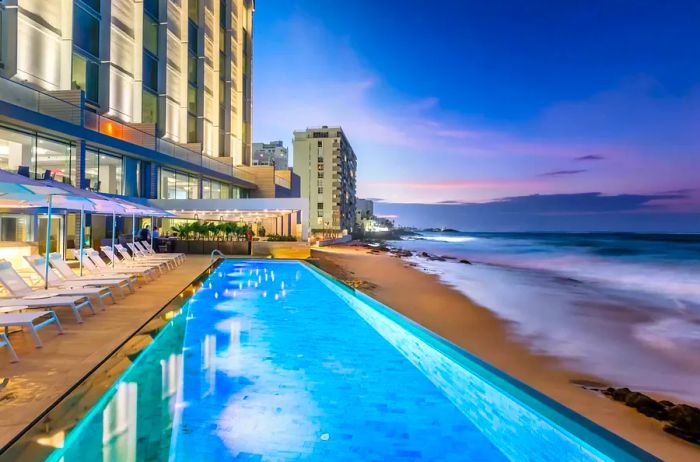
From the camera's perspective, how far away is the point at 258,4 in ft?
210

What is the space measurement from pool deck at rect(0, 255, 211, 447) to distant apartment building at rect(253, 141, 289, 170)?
118959 millimetres

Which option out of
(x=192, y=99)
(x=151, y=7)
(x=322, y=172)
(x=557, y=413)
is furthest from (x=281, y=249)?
(x=322, y=172)

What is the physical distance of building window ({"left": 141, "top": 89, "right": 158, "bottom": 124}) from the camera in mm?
25781

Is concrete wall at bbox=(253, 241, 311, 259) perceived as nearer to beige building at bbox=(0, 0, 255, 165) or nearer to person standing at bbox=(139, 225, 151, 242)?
person standing at bbox=(139, 225, 151, 242)

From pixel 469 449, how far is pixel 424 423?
0.53m

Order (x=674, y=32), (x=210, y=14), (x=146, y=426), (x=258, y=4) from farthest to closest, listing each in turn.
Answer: (x=258, y=4)
(x=674, y=32)
(x=210, y=14)
(x=146, y=426)

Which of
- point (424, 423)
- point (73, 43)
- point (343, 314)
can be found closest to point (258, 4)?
point (73, 43)

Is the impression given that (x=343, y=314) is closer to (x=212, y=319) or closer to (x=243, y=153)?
(x=212, y=319)

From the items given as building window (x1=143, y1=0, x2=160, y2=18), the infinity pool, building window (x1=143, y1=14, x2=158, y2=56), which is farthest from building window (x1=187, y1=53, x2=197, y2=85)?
the infinity pool

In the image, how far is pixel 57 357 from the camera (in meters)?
4.52

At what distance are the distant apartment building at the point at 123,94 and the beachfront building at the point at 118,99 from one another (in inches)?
2.0

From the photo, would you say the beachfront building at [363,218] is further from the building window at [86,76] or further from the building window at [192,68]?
the building window at [86,76]

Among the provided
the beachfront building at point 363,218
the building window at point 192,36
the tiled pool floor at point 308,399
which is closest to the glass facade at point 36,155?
the tiled pool floor at point 308,399

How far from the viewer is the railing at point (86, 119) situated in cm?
1462
